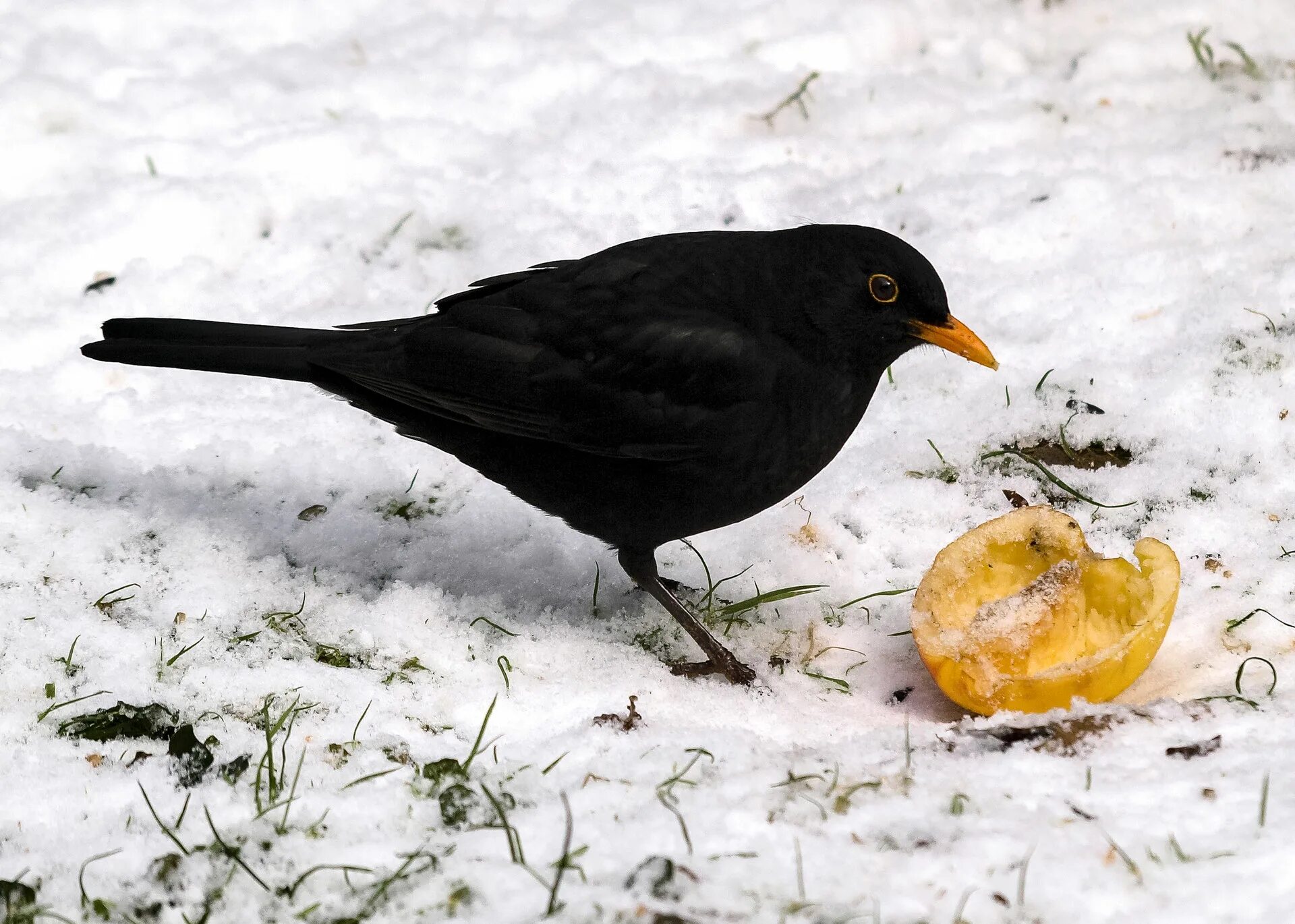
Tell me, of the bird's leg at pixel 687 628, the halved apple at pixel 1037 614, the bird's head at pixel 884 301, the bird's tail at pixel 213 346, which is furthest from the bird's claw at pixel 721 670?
the bird's tail at pixel 213 346

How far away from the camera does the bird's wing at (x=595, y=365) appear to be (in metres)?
3.53

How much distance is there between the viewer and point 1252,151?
5.41 m

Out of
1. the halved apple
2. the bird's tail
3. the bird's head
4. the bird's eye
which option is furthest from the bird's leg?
the bird's tail

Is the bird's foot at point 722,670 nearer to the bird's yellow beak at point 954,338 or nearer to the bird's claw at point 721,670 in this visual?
the bird's claw at point 721,670

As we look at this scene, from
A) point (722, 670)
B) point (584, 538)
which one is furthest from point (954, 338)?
point (584, 538)

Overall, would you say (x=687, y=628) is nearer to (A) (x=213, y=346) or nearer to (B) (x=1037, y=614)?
(B) (x=1037, y=614)

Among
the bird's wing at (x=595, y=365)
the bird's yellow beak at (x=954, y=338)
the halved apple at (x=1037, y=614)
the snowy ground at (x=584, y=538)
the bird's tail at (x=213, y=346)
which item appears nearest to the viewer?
the snowy ground at (x=584, y=538)

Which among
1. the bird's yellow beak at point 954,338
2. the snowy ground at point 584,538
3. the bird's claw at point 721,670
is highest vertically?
the bird's yellow beak at point 954,338

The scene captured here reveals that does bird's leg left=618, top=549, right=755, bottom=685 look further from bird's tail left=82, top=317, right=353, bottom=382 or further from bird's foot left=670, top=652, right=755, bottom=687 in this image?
bird's tail left=82, top=317, right=353, bottom=382

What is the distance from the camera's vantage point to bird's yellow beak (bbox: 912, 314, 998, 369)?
144 inches

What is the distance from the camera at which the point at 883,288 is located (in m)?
A: 3.61

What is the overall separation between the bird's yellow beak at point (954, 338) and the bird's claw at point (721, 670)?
1.02m

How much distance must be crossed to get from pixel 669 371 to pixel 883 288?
62cm

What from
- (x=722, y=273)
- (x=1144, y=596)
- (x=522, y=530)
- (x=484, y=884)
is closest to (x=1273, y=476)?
(x=1144, y=596)
